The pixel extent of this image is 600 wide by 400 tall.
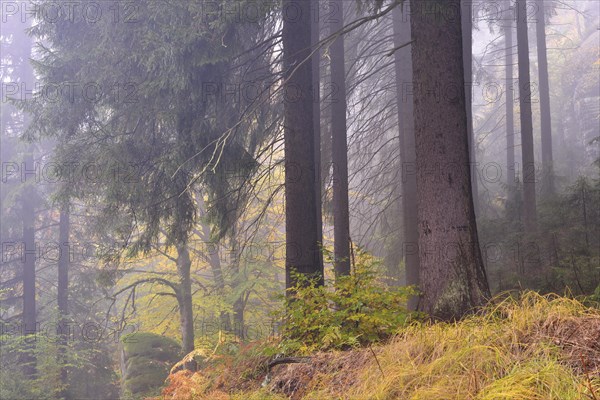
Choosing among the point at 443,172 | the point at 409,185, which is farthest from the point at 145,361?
the point at 443,172

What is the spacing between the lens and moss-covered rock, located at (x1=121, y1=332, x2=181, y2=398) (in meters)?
15.5

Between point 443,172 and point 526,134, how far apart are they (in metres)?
9.14

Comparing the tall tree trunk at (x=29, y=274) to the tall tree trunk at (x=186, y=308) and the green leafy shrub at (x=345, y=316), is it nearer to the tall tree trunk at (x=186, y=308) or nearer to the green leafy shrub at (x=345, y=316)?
the tall tree trunk at (x=186, y=308)

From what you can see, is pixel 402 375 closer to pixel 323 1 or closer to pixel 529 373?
pixel 529 373

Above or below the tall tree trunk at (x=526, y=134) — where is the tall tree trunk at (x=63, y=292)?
below

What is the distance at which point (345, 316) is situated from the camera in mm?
5785

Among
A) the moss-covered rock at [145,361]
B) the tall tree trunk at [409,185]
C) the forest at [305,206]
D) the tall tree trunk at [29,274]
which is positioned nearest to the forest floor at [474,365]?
the forest at [305,206]

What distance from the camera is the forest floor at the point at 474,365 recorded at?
338cm

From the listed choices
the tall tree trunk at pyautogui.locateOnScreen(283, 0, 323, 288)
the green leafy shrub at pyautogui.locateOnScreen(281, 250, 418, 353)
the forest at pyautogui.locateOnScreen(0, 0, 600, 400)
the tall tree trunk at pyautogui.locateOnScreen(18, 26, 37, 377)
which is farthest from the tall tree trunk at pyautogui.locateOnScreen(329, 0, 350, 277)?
the tall tree trunk at pyautogui.locateOnScreen(18, 26, 37, 377)

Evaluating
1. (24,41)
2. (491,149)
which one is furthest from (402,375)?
(491,149)

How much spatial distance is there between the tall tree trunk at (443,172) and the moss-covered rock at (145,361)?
11052mm

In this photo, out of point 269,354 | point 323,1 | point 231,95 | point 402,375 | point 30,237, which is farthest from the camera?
point 30,237

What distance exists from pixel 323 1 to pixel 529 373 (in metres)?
9.81

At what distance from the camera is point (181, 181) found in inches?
361
